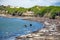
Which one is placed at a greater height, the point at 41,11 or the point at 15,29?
the point at 41,11

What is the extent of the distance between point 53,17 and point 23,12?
8.75m

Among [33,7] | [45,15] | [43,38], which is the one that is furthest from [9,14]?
[43,38]

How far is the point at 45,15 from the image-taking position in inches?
1313

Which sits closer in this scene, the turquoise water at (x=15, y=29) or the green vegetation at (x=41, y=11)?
the turquoise water at (x=15, y=29)

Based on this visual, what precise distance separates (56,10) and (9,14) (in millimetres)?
9069

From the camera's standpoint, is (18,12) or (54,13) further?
(18,12)

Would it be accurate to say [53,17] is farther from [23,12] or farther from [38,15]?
[23,12]

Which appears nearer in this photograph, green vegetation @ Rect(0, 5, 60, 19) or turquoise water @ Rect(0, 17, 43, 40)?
turquoise water @ Rect(0, 17, 43, 40)

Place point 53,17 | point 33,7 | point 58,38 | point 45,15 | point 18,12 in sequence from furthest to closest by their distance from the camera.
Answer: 1. point 33,7
2. point 18,12
3. point 45,15
4. point 53,17
5. point 58,38

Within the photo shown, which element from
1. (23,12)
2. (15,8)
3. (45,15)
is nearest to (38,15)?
(45,15)

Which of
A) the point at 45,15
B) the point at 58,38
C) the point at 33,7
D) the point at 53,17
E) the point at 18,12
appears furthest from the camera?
the point at 33,7

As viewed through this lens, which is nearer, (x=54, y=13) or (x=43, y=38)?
(x=43, y=38)

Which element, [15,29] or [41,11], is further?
[41,11]

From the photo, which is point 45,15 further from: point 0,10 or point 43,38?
point 43,38
